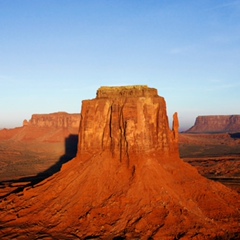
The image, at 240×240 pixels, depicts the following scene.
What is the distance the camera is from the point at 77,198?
92.9ft

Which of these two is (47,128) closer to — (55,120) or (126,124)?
(55,120)

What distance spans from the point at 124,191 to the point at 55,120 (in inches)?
3853

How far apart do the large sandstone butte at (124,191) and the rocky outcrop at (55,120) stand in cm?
8606

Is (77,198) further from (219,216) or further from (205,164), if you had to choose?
(205,164)

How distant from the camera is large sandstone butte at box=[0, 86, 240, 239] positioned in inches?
977

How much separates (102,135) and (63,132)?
265 feet

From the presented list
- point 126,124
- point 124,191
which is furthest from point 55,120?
point 124,191

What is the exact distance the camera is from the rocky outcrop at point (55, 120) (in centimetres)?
11838

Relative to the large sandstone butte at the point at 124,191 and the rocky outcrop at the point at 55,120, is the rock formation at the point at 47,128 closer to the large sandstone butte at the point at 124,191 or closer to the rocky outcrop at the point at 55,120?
the rocky outcrop at the point at 55,120

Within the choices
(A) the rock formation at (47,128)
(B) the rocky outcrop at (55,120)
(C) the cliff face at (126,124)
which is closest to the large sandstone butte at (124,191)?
(C) the cliff face at (126,124)

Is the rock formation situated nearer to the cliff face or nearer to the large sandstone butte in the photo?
the cliff face

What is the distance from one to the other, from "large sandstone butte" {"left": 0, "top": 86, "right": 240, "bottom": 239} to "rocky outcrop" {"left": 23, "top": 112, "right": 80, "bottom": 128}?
282ft

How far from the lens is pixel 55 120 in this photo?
12244cm

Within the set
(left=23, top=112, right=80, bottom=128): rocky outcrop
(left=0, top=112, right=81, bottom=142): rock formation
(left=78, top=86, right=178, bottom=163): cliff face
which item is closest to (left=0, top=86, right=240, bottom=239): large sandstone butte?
(left=78, top=86, right=178, bottom=163): cliff face
